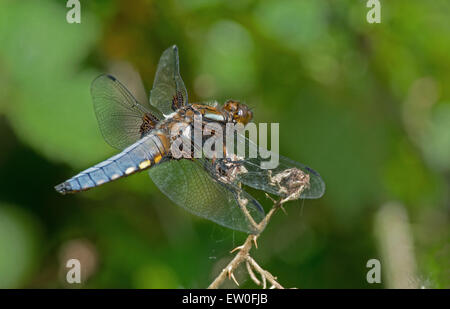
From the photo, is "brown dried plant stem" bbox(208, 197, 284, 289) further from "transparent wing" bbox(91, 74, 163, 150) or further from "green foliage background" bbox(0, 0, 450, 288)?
"green foliage background" bbox(0, 0, 450, 288)

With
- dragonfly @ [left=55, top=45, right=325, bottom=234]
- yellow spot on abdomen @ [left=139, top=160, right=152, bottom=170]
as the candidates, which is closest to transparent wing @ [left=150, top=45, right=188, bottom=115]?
dragonfly @ [left=55, top=45, right=325, bottom=234]

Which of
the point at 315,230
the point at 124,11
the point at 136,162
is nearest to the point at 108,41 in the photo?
the point at 124,11

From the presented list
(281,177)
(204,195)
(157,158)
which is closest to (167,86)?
(157,158)

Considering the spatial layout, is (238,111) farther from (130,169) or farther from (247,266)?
(247,266)

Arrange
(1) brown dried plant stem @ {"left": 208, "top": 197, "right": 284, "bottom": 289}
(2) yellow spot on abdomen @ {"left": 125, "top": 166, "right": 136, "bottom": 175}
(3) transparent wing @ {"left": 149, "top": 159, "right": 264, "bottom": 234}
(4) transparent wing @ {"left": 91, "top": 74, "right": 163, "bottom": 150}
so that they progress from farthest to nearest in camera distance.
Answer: (4) transparent wing @ {"left": 91, "top": 74, "right": 163, "bottom": 150} → (2) yellow spot on abdomen @ {"left": 125, "top": 166, "right": 136, "bottom": 175} → (3) transparent wing @ {"left": 149, "top": 159, "right": 264, "bottom": 234} → (1) brown dried plant stem @ {"left": 208, "top": 197, "right": 284, "bottom": 289}

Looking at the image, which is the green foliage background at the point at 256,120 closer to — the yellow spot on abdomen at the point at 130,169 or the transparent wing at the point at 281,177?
the yellow spot on abdomen at the point at 130,169

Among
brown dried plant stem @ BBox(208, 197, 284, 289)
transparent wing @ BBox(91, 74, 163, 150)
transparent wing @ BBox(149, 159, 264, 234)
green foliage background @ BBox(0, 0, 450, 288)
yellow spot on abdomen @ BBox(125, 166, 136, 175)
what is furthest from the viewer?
green foliage background @ BBox(0, 0, 450, 288)
